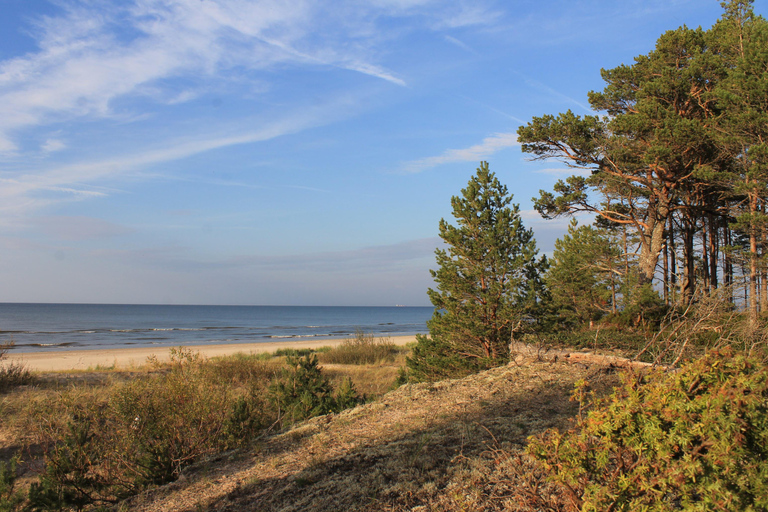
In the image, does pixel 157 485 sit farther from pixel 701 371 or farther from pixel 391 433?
pixel 701 371

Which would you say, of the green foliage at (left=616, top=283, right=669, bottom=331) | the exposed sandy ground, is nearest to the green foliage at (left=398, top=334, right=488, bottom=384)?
the exposed sandy ground

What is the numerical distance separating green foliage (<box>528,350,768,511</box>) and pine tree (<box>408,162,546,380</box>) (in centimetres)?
688

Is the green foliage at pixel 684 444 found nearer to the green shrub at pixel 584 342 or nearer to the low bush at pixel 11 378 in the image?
the green shrub at pixel 584 342

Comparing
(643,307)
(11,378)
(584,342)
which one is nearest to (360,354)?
(643,307)

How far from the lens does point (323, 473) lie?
4.15 meters

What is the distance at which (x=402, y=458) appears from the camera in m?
4.12

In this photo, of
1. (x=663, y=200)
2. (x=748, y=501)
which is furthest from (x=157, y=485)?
(x=663, y=200)

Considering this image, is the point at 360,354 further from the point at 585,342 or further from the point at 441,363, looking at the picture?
the point at 585,342

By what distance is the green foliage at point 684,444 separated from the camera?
1.94 meters

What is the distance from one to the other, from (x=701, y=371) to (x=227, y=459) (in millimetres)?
4882

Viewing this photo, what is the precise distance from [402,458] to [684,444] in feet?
8.53

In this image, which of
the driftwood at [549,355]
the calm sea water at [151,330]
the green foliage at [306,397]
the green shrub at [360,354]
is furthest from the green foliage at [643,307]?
the calm sea water at [151,330]

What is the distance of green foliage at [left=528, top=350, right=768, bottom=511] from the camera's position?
1944mm

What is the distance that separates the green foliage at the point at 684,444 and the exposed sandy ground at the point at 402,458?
1.92ft
